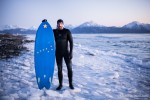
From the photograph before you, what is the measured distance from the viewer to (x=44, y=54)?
15.1ft

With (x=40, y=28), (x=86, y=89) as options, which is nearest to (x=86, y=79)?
(x=86, y=89)

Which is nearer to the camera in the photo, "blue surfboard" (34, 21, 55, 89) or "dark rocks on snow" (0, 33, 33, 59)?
"blue surfboard" (34, 21, 55, 89)

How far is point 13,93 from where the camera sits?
450 cm

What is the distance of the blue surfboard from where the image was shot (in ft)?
15.0

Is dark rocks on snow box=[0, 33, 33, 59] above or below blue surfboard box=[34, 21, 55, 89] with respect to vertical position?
below

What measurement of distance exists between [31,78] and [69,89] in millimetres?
1786

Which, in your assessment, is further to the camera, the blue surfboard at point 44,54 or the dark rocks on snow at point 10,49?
the dark rocks on snow at point 10,49

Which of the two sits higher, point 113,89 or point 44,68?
point 44,68

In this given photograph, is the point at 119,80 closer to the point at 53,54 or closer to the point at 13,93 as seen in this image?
the point at 53,54

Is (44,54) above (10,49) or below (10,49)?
above

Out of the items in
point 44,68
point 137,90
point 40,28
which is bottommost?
point 137,90

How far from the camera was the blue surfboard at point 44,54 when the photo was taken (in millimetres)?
4566

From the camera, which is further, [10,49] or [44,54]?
[10,49]

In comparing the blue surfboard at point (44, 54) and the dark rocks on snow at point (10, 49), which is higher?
the blue surfboard at point (44, 54)
